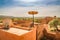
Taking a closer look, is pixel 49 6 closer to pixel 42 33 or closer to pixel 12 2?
pixel 42 33

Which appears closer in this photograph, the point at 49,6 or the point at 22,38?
the point at 22,38

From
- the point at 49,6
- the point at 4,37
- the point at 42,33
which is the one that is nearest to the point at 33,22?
the point at 42,33

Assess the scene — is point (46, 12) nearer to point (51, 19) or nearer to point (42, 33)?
point (51, 19)

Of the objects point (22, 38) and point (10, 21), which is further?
point (10, 21)

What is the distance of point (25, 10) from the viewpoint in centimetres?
237

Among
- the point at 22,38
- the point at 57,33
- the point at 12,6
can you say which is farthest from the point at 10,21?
the point at 57,33

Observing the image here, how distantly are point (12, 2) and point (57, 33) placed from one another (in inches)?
47.4

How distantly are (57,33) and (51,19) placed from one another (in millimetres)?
331

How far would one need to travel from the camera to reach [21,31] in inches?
90.3

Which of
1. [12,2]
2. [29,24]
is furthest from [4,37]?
[12,2]

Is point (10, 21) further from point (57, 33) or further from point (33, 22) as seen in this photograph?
point (57, 33)

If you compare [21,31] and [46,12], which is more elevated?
[46,12]

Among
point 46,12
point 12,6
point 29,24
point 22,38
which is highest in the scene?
point 12,6

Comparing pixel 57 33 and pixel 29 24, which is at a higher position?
pixel 29 24
